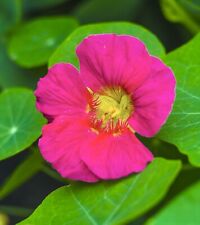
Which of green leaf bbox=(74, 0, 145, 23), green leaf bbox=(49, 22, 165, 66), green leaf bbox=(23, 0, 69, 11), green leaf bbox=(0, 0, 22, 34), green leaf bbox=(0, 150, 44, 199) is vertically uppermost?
green leaf bbox=(49, 22, 165, 66)

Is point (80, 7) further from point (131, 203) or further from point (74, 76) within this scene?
point (131, 203)

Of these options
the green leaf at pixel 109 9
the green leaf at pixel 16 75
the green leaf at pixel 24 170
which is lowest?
the green leaf at pixel 24 170

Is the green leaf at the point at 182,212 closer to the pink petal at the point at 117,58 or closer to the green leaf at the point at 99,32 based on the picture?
the pink petal at the point at 117,58

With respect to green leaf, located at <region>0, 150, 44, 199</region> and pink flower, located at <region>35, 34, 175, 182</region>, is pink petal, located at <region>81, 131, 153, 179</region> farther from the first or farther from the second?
green leaf, located at <region>0, 150, 44, 199</region>

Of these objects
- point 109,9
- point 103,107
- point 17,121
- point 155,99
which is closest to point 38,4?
point 109,9

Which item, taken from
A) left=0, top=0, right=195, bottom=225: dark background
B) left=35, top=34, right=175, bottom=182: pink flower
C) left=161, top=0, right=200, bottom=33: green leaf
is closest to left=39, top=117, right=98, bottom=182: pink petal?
left=35, top=34, right=175, bottom=182: pink flower

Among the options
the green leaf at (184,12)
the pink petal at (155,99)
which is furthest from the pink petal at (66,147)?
the green leaf at (184,12)

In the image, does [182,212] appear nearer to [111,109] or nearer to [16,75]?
[111,109]
